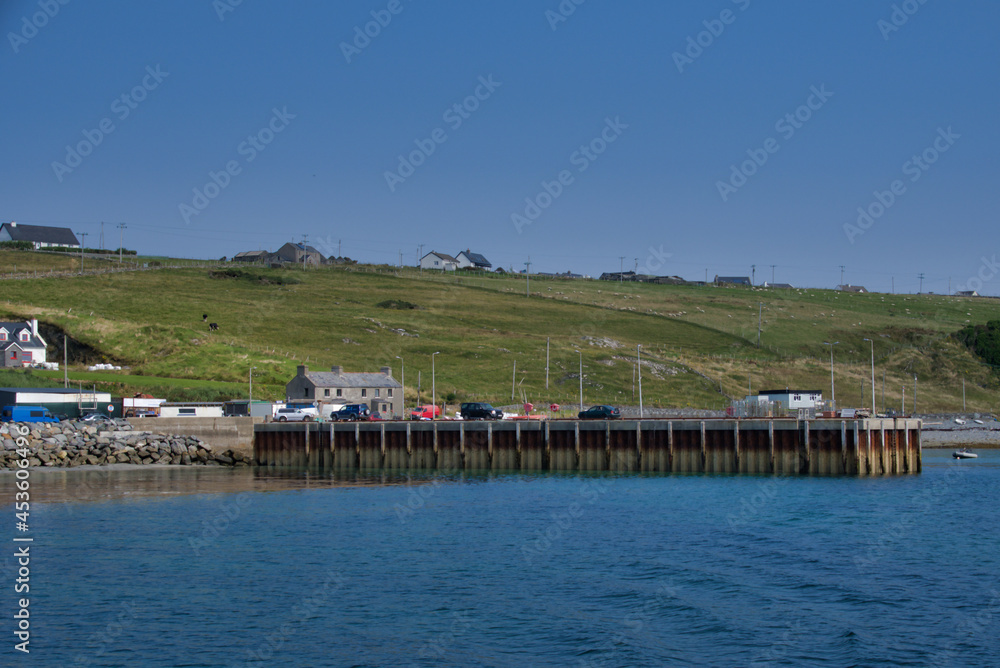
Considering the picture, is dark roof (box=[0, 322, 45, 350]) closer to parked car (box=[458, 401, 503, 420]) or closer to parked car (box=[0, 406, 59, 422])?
parked car (box=[0, 406, 59, 422])

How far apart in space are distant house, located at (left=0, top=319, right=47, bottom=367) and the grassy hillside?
6.13 meters

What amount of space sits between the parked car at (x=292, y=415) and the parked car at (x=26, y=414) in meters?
18.4

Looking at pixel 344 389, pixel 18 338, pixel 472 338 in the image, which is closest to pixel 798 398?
pixel 344 389

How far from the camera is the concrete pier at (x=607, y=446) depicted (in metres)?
65.8

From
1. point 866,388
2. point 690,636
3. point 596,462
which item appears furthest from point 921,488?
point 866,388

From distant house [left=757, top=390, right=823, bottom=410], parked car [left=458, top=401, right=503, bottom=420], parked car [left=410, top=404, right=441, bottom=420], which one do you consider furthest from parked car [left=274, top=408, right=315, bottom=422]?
distant house [left=757, top=390, right=823, bottom=410]

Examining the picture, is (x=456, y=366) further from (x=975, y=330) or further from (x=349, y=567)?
(x=975, y=330)

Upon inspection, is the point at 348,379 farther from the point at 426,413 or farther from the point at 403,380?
the point at 426,413

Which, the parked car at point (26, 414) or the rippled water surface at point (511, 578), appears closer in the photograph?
the rippled water surface at point (511, 578)

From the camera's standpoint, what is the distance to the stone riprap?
70812 mm

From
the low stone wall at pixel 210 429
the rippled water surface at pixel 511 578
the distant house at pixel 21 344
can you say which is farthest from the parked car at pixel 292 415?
the distant house at pixel 21 344

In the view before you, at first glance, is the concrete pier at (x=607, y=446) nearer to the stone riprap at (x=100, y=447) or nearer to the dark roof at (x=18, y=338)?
the stone riprap at (x=100, y=447)

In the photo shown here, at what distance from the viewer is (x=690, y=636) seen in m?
28.0

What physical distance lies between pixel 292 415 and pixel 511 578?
5322 centimetres
